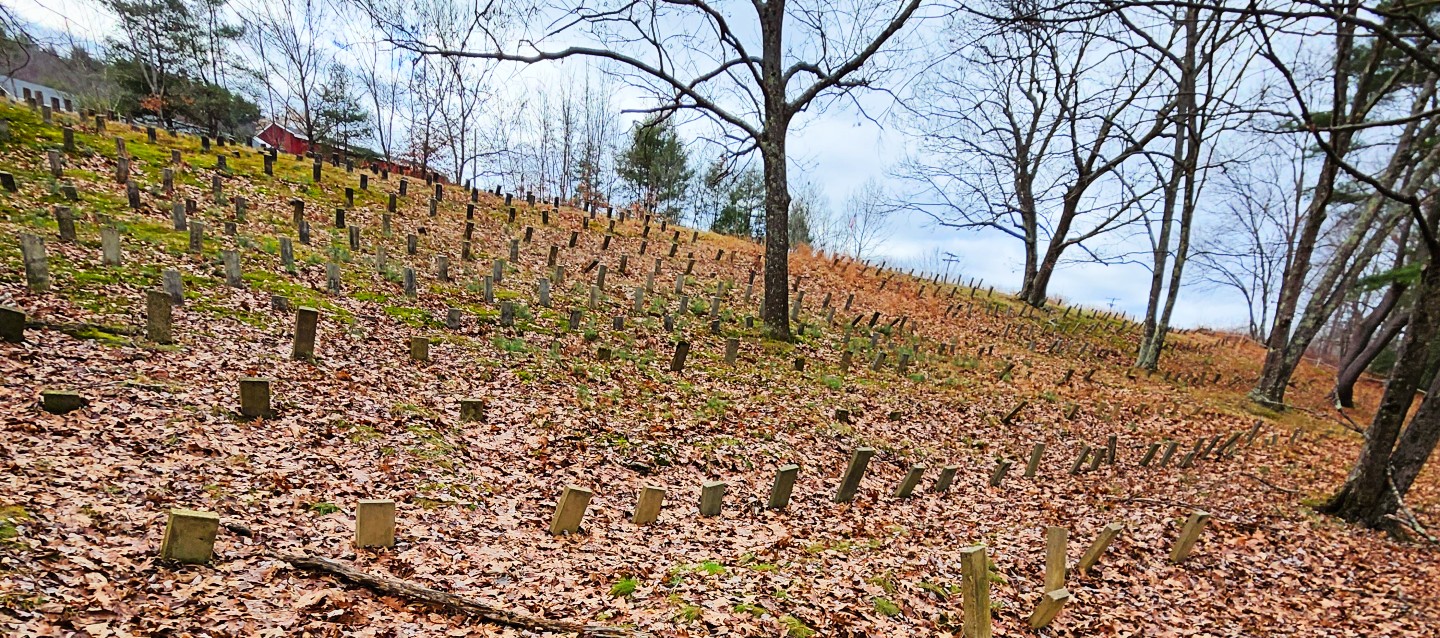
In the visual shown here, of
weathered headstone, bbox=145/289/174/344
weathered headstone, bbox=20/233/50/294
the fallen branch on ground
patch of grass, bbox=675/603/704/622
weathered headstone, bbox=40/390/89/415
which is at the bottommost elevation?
patch of grass, bbox=675/603/704/622

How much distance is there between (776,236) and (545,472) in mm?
6900

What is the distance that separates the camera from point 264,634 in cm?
283

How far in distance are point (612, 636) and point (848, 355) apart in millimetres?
8040

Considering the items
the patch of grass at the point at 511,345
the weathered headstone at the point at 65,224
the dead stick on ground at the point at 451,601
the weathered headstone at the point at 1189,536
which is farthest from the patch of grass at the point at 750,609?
the weathered headstone at the point at 65,224

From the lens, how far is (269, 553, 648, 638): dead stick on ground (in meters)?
3.21

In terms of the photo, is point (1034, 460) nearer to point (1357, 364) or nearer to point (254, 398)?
point (254, 398)

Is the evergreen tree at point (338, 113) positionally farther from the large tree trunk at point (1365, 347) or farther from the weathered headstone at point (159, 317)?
the large tree trunk at point (1365, 347)

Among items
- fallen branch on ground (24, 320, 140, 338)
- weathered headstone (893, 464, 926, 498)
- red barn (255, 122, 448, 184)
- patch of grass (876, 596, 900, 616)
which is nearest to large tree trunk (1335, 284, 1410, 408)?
weathered headstone (893, 464, 926, 498)

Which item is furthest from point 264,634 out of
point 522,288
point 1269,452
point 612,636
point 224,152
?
point 224,152

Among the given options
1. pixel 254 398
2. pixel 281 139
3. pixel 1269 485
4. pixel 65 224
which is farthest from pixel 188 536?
pixel 281 139

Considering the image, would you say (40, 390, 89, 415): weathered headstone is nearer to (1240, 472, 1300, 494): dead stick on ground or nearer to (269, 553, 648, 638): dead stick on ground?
(269, 553, 648, 638): dead stick on ground

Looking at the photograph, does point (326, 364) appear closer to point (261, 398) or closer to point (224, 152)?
point (261, 398)

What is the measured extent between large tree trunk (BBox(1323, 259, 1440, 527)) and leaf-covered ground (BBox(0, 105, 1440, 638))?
456 mm

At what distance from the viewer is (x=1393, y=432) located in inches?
254
